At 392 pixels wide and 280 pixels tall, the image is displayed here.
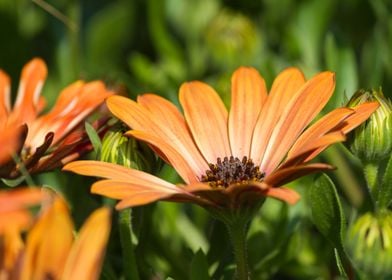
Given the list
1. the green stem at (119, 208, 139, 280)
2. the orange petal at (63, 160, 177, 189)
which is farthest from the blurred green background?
the orange petal at (63, 160, 177, 189)

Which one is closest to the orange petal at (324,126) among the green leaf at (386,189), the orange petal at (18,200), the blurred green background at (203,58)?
the green leaf at (386,189)

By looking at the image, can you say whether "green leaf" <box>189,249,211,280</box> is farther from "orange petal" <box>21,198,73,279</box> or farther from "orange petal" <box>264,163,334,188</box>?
"orange petal" <box>21,198,73,279</box>

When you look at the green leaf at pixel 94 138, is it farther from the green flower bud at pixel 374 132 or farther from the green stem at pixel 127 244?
the green flower bud at pixel 374 132

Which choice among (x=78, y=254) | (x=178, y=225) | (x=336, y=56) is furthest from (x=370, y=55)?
(x=78, y=254)

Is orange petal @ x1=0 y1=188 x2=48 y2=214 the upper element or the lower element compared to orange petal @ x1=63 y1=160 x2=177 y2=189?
lower

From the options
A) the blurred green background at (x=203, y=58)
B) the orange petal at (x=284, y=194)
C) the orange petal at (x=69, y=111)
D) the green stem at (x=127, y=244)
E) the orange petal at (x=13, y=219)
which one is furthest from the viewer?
the blurred green background at (x=203, y=58)

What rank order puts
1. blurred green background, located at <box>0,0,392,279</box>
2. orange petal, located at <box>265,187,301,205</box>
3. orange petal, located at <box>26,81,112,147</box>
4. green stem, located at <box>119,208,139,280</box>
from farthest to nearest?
blurred green background, located at <box>0,0,392,279</box> < orange petal, located at <box>26,81,112,147</box> < green stem, located at <box>119,208,139,280</box> < orange petal, located at <box>265,187,301,205</box>
